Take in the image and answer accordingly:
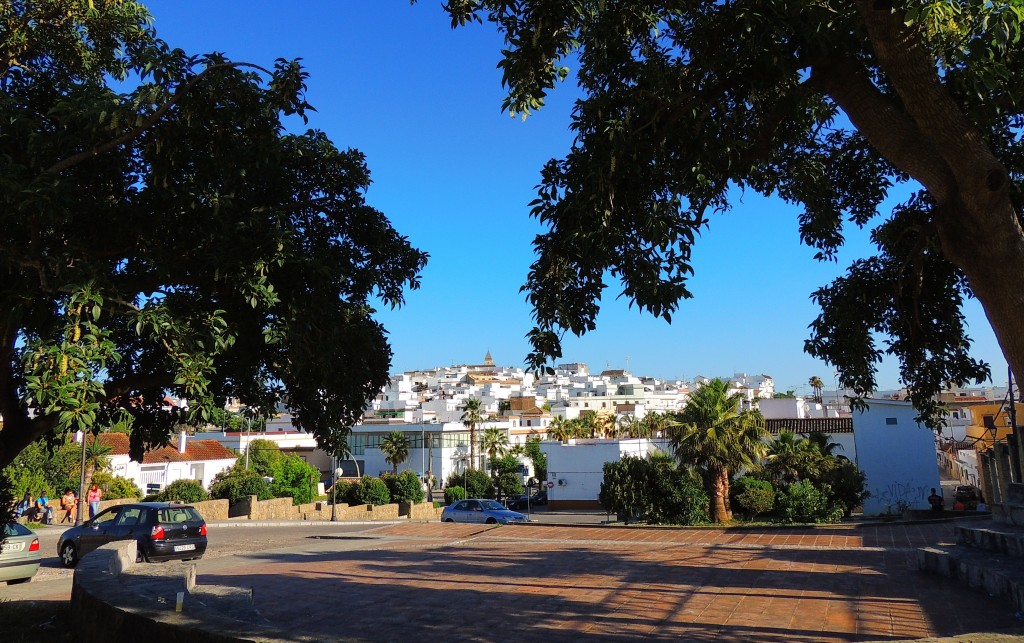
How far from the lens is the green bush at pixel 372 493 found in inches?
1638

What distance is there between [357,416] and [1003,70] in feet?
20.5

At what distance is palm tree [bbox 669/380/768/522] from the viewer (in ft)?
85.9

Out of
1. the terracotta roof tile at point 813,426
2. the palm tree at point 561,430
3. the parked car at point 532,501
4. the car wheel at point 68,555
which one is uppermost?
the palm tree at point 561,430

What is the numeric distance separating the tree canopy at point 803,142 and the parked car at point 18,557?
38.5ft

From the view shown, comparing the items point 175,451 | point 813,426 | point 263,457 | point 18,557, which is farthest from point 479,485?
point 18,557

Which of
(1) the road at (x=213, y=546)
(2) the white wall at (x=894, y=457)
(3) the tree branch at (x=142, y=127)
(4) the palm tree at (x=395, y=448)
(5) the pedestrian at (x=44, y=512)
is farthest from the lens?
(4) the palm tree at (x=395, y=448)

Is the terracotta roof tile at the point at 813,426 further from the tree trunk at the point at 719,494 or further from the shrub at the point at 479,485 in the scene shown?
the shrub at the point at 479,485

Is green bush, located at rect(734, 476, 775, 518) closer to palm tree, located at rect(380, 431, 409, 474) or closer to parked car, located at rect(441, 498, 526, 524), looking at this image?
parked car, located at rect(441, 498, 526, 524)

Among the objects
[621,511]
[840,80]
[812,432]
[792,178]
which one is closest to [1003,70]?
[840,80]

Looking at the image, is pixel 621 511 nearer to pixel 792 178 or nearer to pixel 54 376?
pixel 792 178

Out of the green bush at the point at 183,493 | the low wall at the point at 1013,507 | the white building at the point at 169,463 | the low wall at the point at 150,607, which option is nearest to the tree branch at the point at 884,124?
the low wall at the point at 150,607

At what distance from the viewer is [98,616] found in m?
5.71

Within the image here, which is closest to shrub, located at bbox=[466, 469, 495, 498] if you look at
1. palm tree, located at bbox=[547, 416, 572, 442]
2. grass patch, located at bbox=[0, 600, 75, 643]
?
palm tree, located at bbox=[547, 416, 572, 442]

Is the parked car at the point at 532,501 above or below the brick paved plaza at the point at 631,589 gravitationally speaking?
below
